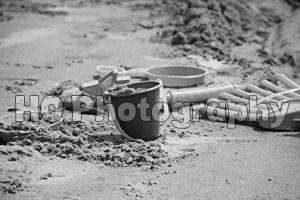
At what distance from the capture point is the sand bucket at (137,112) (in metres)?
3.71

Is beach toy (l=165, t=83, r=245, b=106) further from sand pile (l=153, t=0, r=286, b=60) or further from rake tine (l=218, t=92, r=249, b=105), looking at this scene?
sand pile (l=153, t=0, r=286, b=60)

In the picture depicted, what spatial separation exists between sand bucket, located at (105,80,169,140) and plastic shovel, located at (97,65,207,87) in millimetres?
1630

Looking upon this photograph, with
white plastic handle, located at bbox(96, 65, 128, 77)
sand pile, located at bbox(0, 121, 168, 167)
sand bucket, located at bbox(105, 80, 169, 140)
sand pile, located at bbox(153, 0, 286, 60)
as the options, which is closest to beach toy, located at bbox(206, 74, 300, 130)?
sand bucket, located at bbox(105, 80, 169, 140)

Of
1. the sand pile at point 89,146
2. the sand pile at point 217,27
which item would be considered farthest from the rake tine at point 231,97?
the sand pile at point 217,27

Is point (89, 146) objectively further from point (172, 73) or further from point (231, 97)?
point (172, 73)

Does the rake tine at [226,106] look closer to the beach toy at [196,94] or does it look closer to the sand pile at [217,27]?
the beach toy at [196,94]

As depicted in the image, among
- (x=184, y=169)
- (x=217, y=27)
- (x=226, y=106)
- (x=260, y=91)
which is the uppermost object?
(x=217, y=27)

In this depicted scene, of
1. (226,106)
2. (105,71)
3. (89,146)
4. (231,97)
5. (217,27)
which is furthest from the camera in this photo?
(217,27)

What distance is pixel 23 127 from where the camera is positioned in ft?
12.2

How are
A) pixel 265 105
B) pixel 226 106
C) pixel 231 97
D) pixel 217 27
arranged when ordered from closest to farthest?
1. pixel 265 105
2. pixel 226 106
3. pixel 231 97
4. pixel 217 27

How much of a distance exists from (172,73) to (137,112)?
7.24ft

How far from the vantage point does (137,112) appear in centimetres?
374
